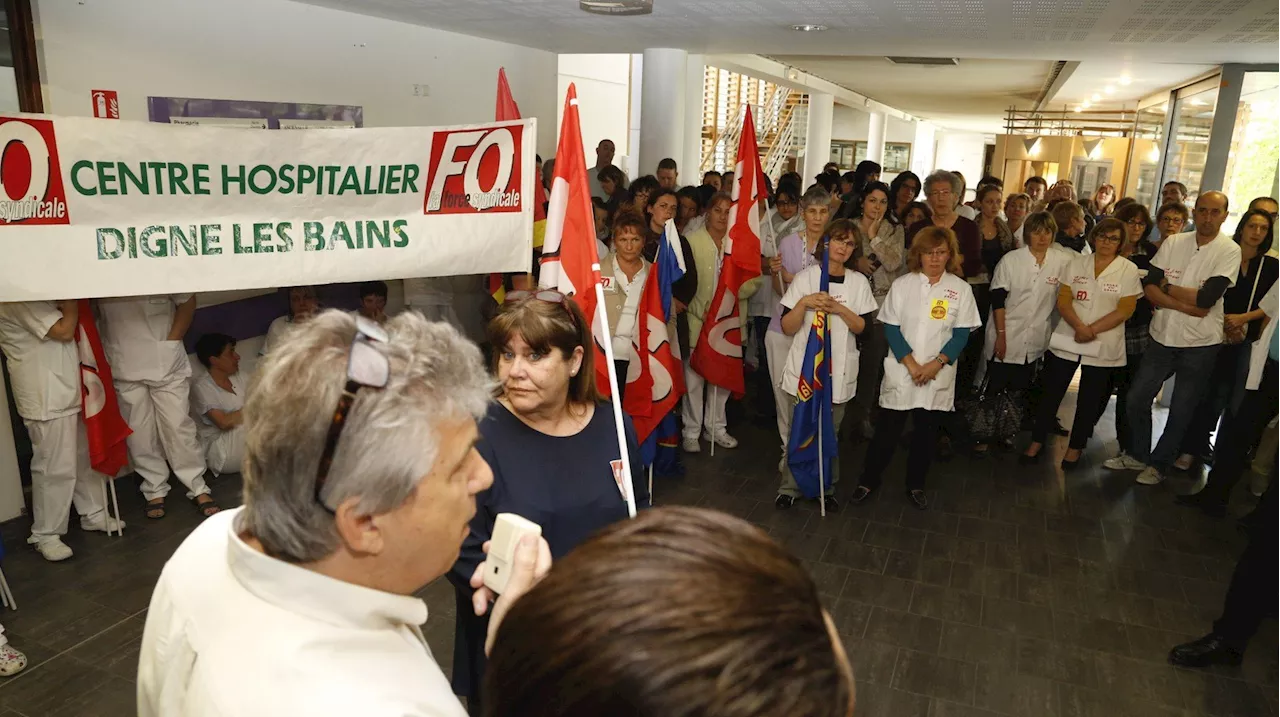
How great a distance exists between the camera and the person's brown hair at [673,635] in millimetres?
695

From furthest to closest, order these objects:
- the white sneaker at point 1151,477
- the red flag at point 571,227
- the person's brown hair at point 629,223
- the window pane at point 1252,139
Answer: the window pane at point 1252,139 < the white sneaker at point 1151,477 < the person's brown hair at point 629,223 < the red flag at point 571,227

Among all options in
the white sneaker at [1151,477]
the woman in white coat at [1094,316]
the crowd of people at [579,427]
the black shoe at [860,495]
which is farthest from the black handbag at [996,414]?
the black shoe at [860,495]

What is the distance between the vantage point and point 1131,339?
244 inches

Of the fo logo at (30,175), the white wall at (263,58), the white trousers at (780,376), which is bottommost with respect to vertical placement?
the white trousers at (780,376)

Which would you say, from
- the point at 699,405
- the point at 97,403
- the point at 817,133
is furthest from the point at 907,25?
the point at 817,133

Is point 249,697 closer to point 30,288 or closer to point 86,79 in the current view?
point 30,288

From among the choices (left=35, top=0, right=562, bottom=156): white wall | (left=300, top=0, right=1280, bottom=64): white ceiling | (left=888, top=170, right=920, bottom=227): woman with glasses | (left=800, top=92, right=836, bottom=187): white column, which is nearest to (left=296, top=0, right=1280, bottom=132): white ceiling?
(left=300, top=0, right=1280, bottom=64): white ceiling

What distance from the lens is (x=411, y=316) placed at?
1.22 metres

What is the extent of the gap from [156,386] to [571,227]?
284cm

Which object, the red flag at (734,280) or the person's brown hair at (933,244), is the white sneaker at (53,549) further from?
the person's brown hair at (933,244)

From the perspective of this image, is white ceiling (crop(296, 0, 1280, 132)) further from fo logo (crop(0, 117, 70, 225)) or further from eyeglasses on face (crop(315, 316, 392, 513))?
eyeglasses on face (crop(315, 316, 392, 513))

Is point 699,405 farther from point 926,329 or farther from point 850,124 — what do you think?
point 850,124

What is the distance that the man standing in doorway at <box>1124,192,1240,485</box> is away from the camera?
17.5 feet

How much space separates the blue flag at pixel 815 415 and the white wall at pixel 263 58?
4.08 metres
